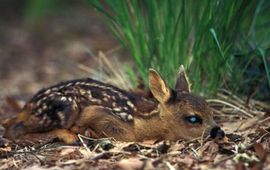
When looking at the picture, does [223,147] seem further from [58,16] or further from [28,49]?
[58,16]

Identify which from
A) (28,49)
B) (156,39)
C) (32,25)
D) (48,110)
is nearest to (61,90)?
(48,110)

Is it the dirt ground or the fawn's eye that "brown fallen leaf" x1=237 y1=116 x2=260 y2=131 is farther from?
the fawn's eye

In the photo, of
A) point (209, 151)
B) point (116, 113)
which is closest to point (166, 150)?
point (209, 151)

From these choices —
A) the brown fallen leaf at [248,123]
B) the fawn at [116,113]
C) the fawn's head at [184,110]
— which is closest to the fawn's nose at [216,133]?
the fawn's head at [184,110]

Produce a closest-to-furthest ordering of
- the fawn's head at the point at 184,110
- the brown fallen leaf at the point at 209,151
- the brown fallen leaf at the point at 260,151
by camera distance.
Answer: the brown fallen leaf at the point at 260,151 < the brown fallen leaf at the point at 209,151 < the fawn's head at the point at 184,110

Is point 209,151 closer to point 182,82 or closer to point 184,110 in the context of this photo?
point 184,110

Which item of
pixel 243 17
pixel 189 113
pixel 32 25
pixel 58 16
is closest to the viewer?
pixel 189 113

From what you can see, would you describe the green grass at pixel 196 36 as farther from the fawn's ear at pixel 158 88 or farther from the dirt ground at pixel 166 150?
the fawn's ear at pixel 158 88
